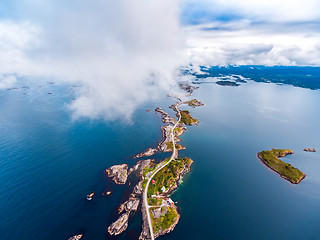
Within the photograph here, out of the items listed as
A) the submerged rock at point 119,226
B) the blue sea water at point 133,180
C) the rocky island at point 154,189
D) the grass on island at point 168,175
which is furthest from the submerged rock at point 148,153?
the submerged rock at point 119,226

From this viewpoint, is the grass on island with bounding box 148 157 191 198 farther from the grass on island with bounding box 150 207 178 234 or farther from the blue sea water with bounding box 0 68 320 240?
the grass on island with bounding box 150 207 178 234

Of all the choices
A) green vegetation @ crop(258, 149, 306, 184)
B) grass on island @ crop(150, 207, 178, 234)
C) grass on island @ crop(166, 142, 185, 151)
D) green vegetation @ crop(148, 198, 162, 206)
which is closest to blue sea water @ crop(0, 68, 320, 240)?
grass on island @ crop(150, 207, 178, 234)

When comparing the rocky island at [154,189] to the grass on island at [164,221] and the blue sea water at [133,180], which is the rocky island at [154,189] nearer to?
the grass on island at [164,221]

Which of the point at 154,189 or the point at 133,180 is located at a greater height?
the point at 154,189

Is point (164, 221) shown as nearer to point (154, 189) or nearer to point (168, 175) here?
point (154, 189)

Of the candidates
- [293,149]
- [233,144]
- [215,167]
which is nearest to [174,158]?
[215,167]

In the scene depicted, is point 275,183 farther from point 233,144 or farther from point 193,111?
point 193,111

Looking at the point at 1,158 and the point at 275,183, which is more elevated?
the point at 1,158

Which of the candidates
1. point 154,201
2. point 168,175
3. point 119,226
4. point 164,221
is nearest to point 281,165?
point 168,175
